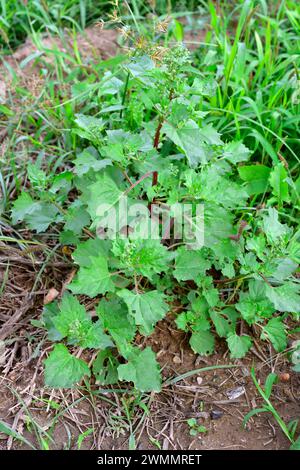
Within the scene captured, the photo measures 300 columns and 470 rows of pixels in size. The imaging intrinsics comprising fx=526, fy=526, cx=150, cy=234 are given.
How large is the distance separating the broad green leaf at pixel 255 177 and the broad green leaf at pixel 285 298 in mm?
617

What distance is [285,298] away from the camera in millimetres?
1874

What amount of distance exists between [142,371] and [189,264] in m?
0.43

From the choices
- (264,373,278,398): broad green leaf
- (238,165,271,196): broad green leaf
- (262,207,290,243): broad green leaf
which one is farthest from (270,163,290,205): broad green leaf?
(264,373,278,398): broad green leaf

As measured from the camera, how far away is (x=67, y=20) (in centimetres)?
330

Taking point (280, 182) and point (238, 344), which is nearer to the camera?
point (238, 344)

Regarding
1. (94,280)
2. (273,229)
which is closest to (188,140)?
(273,229)

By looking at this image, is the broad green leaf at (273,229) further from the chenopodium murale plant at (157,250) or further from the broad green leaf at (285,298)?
the broad green leaf at (285,298)

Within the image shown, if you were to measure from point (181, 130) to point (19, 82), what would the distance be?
4.76 feet

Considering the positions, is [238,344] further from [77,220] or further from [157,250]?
[77,220]

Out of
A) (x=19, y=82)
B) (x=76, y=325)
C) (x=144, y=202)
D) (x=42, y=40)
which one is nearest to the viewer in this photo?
(x=76, y=325)

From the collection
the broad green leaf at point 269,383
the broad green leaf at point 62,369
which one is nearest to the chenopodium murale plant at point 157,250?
the broad green leaf at point 62,369

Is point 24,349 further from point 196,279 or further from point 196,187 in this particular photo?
point 196,187

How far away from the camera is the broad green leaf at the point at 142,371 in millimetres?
1807

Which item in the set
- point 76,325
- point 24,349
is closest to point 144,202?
point 76,325
